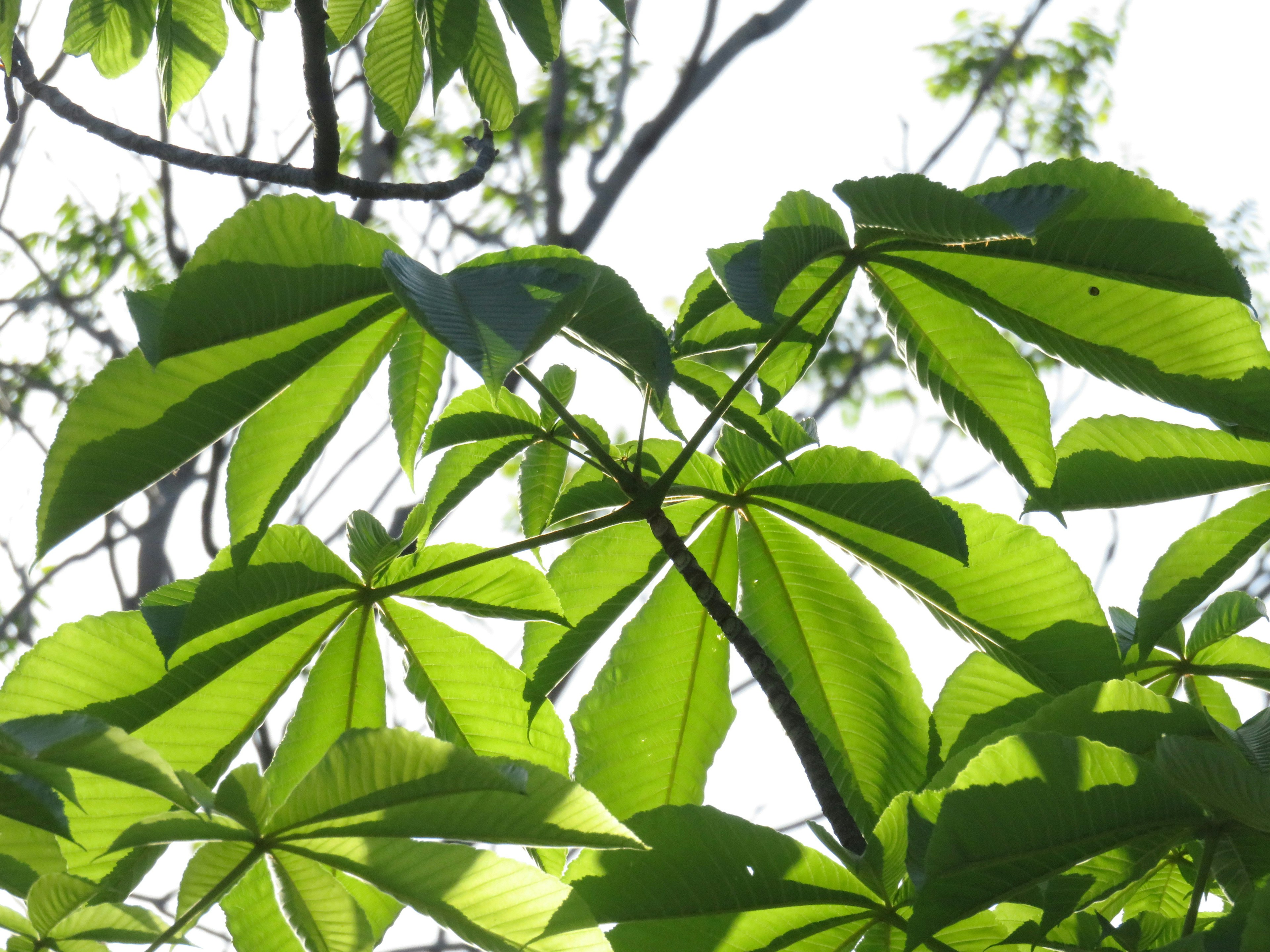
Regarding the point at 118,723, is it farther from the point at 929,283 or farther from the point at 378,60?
the point at 378,60

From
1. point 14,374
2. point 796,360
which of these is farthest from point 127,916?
point 14,374

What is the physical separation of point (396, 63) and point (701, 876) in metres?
1.29

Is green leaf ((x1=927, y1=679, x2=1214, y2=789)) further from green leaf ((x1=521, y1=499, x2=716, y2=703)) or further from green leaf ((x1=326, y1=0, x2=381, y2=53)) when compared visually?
green leaf ((x1=326, y1=0, x2=381, y2=53))

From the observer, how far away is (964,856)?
23.7 inches

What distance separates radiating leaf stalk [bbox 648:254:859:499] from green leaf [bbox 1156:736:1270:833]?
451 mm

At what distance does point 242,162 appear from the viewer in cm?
151

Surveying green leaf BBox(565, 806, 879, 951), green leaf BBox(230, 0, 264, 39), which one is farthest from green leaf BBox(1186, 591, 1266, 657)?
green leaf BBox(230, 0, 264, 39)

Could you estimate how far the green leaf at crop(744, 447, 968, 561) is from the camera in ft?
2.99

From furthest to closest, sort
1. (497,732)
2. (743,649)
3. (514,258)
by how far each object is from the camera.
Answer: (497,732) → (743,649) → (514,258)

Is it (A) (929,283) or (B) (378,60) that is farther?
(B) (378,60)

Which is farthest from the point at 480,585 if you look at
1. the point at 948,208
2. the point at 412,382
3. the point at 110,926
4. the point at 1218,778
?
the point at 1218,778

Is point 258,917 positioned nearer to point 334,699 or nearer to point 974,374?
point 334,699

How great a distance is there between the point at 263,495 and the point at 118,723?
0.25 meters

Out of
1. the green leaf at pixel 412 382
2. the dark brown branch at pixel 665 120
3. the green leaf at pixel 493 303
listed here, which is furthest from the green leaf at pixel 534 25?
the dark brown branch at pixel 665 120
